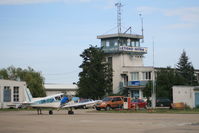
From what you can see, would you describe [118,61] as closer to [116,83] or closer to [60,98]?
[116,83]

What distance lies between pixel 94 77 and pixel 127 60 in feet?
41.0

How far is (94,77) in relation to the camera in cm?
8019

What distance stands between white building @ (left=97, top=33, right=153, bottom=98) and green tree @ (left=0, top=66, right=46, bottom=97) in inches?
634

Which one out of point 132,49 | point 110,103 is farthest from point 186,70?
point 110,103

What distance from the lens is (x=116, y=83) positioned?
8944 centimetres

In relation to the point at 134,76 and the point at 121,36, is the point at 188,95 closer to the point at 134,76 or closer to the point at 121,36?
the point at 134,76

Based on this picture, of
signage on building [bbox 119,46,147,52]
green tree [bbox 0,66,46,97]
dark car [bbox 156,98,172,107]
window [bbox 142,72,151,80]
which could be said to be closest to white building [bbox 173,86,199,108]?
dark car [bbox 156,98,172,107]

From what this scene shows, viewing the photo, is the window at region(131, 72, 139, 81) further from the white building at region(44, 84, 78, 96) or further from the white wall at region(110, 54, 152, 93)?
the white building at region(44, 84, 78, 96)

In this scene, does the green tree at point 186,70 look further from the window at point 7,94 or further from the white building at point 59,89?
the window at point 7,94

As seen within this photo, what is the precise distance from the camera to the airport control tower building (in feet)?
277

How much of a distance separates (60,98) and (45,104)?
6.18 ft

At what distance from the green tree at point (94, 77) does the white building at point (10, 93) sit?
497 inches

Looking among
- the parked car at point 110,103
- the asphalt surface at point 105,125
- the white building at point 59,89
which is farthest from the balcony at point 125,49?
the asphalt surface at point 105,125

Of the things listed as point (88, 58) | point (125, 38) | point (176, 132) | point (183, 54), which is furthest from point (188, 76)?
point (176, 132)
